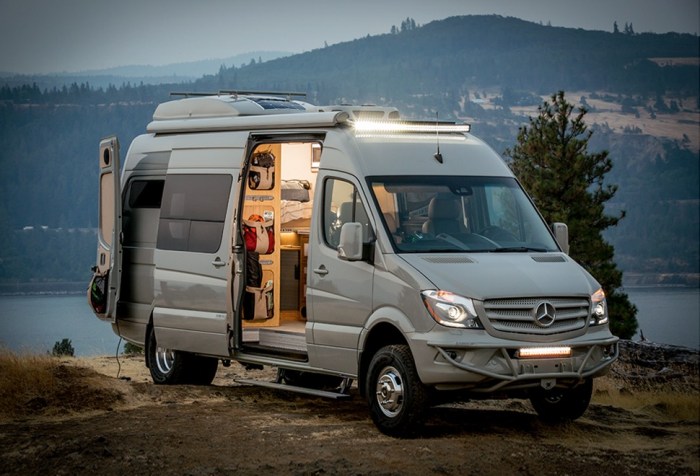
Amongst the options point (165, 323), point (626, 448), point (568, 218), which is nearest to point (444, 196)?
point (626, 448)

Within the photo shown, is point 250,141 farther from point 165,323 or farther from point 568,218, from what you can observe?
point 568,218

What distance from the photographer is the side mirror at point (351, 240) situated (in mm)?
11773

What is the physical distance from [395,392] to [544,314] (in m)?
1.47

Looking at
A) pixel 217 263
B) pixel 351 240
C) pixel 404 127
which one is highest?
pixel 404 127

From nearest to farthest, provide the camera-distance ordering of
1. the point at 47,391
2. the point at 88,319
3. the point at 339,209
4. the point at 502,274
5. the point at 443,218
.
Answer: the point at 502,274 < the point at 443,218 < the point at 339,209 < the point at 47,391 < the point at 88,319

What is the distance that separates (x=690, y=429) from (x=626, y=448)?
159cm

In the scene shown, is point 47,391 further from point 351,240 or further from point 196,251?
point 351,240

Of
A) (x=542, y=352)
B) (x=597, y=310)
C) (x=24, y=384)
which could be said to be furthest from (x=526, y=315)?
(x=24, y=384)

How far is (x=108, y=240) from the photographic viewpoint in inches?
631

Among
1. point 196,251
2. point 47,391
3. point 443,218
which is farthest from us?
point 196,251

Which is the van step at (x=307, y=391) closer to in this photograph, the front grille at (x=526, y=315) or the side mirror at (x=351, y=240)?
the side mirror at (x=351, y=240)

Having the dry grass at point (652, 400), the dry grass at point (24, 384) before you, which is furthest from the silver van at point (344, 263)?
the dry grass at point (652, 400)

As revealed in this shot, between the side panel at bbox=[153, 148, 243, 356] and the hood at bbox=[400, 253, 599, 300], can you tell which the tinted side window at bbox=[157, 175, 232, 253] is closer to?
the side panel at bbox=[153, 148, 243, 356]

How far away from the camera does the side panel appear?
14.1 meters
